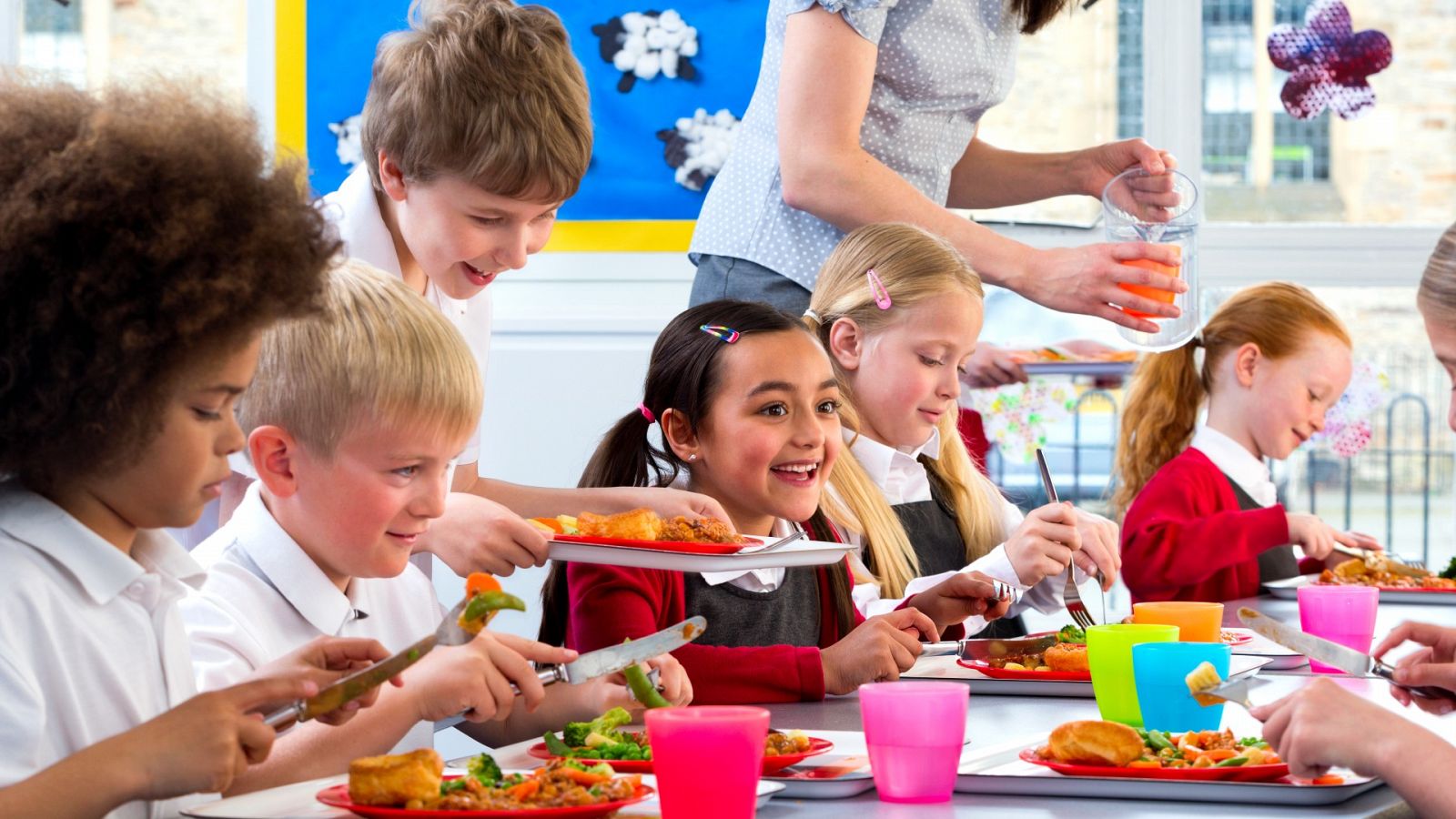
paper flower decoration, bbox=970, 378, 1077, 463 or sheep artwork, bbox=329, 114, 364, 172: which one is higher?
sheep artwork, bbox=329, 114, 364, 172

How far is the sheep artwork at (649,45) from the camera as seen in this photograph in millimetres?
3904

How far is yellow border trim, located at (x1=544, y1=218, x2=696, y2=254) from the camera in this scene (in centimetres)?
398

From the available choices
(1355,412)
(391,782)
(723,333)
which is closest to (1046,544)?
(723,333)

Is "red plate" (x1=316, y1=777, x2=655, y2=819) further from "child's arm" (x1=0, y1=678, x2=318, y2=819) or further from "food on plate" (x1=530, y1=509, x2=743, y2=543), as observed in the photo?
"food on plate" (x1=530, y1=509, x2=743, y2=543)

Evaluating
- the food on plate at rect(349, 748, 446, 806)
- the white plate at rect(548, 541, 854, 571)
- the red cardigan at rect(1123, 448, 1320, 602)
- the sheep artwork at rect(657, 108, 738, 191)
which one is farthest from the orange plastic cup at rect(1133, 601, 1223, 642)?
the sheep artwork at rect(657, 108, 738, 191)

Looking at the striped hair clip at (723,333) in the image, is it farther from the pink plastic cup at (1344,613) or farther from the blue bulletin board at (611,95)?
the blue bulletin board at (611,95)

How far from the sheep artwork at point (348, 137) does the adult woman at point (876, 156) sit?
5.65 feet

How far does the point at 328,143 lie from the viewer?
4020 millimetres

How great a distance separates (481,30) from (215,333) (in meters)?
1.00

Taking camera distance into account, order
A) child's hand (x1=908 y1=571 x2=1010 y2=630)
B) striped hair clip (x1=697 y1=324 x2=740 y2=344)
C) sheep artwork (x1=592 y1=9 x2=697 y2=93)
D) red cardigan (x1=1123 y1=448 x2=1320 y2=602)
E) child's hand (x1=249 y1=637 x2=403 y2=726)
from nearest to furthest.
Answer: child's hand (x1=249 y1=637 x2=403 y2=726)
child's hand (x1=908 y1=571 x2=1010 y2=630)
striped hair clip (x1=697 y1=324 x2=740 y2=344)
red cardigan (x1=1123 y1=448 x2=1320 y2=602)
sheep artwork (x1=592 y1=9 x2=697 y2=93)

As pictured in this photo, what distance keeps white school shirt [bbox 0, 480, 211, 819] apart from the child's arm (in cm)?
6

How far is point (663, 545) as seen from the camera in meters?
1.60

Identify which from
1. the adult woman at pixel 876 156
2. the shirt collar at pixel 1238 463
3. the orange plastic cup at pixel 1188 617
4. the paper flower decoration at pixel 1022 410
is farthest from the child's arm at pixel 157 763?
the paper flower decoration at pixel 1022 410

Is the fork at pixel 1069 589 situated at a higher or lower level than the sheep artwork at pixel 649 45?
lower
